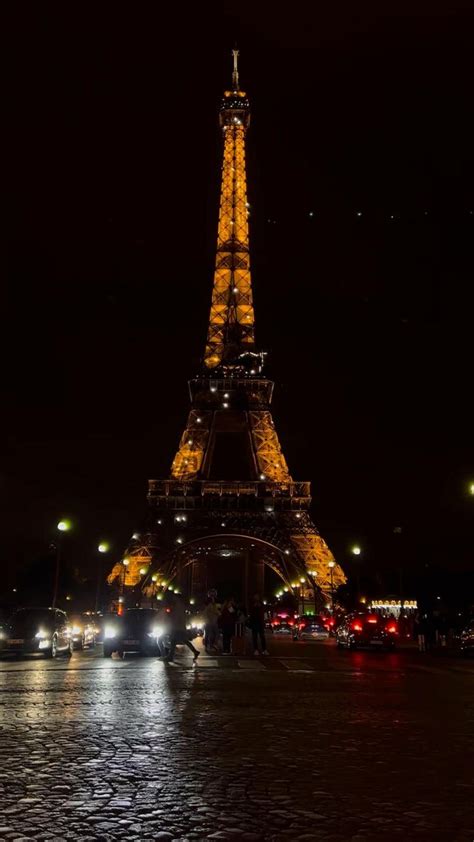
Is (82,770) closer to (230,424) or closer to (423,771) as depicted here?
(423,771)

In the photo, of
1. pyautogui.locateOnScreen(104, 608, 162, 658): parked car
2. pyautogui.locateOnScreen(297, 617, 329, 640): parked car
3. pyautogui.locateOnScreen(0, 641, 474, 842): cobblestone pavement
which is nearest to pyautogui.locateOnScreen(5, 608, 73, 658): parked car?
pyautogui.locateOnScreen(104, 608, 162, 658): parked car

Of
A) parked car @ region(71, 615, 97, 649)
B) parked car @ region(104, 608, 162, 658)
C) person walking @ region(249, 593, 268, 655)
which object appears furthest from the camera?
parked car @ region(71, 615, 97, 649)

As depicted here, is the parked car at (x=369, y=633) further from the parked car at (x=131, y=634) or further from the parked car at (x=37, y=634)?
the parked car at (x=37, y=634)

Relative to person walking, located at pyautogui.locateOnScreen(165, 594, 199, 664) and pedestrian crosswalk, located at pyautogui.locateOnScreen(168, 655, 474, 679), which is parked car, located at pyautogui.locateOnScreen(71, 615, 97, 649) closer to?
pedestrian crosswalk, located at pyautogui.locateOnScreen(168, 655, 474, 679)

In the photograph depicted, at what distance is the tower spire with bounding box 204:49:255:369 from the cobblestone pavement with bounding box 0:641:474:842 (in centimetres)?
6592

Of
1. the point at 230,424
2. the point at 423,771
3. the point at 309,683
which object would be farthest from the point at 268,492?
the point at 423,771

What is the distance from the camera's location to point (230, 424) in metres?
85.6

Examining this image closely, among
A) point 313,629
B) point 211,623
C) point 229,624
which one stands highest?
point 313,629

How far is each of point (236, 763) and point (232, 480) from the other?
71.6m

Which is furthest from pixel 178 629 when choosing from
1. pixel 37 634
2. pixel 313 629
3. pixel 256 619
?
pixel 313 629

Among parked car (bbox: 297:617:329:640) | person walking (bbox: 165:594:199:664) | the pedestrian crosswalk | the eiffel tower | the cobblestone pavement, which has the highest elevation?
the eiffel tower

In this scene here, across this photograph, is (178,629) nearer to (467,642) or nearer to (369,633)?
(369,633)

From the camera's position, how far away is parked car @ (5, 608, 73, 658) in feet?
92.5

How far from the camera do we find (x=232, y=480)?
80000 millimetres
